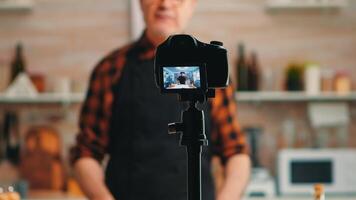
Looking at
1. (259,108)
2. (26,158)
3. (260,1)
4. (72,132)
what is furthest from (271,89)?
(26,158)

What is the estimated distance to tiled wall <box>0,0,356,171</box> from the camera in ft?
12.6

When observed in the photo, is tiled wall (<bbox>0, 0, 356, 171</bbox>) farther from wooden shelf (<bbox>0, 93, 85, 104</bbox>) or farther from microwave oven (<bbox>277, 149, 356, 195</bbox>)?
microwave oven (<bbox>277, 149, 356, 195</bbox>)

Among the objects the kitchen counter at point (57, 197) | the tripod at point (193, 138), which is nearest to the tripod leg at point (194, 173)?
the tripod at point (193, 138)

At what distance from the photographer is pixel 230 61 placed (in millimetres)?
3803

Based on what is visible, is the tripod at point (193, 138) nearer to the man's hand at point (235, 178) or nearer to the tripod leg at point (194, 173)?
the tripod leg at point (194, 173)

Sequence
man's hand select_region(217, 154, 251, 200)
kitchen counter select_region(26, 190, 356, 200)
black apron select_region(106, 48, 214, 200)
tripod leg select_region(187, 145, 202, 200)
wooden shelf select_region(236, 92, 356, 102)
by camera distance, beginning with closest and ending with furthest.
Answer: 1. tripod leg select_region(187, 145, 202, 200)
2. man's hand select_region(217, 154, 251, 200)
3. black apron select_region(106, 48, 214, 200)
4. kitchen counter select_region(26, 190, 356, 200)
5. wooden shelf select_region(236, 92, 356, 102)

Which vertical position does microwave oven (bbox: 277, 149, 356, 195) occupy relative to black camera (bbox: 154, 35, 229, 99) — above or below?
below

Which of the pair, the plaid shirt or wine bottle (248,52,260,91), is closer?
the plaid shirt

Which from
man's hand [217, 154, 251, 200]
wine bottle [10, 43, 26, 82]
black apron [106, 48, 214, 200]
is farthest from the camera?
wine bottle [10, 43, 26, 82]

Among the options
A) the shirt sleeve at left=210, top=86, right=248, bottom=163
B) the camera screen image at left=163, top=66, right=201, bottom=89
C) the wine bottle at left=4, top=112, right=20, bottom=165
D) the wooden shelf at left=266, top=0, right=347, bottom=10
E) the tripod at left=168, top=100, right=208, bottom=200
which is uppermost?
the wooden shelf at left=266, top=0, right=347, bottom=10

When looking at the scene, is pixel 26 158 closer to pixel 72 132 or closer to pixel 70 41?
pixel 72 132

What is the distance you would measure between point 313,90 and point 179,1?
6.35 feet

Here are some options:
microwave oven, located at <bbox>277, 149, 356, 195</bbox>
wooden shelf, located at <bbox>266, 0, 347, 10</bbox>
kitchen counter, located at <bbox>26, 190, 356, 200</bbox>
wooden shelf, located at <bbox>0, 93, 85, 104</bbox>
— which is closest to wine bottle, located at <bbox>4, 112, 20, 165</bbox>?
wooden shelf, located at <bbox>0, 93, 85, 104</bbox>

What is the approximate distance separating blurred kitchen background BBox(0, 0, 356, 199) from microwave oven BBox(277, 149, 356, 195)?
103 mm
